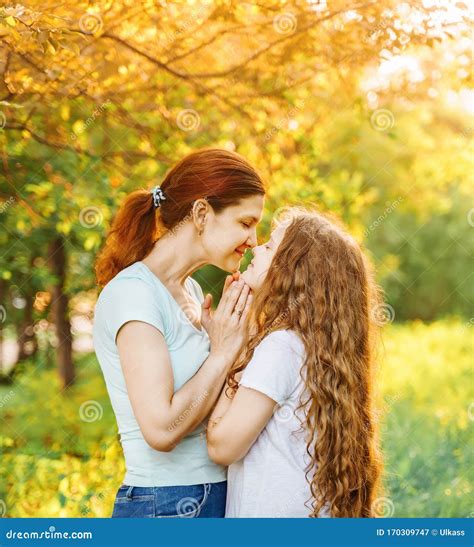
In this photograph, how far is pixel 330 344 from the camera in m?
1.79

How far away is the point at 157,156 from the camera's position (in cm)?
352

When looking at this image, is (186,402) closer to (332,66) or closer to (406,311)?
(332,66)

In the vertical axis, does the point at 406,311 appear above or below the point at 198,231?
below

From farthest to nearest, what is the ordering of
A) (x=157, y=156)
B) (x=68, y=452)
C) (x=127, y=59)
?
(x=68, y=452)
(x=157, y=156)
(x=127, y=59)

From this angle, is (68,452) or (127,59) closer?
(127,59)

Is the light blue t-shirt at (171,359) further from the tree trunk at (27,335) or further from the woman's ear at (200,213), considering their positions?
the tree trunk at (27,335)

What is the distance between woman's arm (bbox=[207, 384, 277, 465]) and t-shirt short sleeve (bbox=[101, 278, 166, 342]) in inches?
10.1

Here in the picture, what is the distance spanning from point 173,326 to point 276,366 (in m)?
0.29

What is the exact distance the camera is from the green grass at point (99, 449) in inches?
140

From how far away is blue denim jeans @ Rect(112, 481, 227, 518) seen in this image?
1.78 metres

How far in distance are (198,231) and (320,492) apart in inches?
29.3
